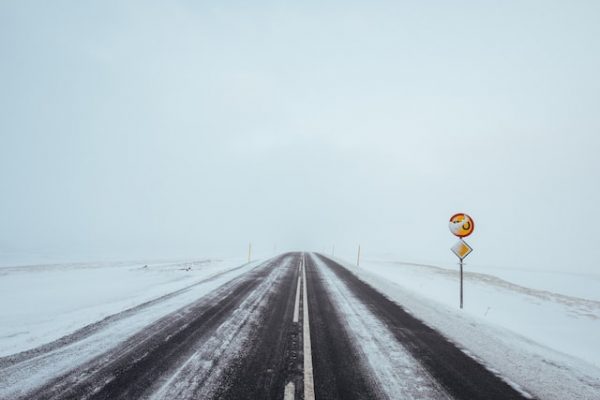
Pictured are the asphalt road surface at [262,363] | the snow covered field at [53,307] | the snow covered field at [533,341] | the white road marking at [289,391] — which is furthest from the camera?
the snow covered field at [53,307]

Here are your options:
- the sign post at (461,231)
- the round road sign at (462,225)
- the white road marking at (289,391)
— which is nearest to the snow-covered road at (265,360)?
the white road marking at (289,391)

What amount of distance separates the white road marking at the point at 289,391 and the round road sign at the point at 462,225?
8.08 m

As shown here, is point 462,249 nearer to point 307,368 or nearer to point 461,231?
point 461,231

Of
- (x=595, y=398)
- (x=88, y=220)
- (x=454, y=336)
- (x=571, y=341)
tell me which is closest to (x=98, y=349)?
(x=454, y=336)

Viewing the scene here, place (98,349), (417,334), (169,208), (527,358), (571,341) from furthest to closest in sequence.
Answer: (169,208) < (571,341) < (417,334) < (527,358) < (98,349)

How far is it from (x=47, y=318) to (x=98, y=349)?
3.80 meters

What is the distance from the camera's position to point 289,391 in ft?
10.0

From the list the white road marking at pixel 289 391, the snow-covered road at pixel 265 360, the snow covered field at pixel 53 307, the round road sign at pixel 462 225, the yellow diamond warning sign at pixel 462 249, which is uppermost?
the round road sign at pixel 462 225

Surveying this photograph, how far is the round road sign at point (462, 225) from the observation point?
923 cm

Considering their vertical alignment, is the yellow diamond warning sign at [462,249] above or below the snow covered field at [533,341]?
above

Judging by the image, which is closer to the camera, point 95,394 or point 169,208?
point 95,394

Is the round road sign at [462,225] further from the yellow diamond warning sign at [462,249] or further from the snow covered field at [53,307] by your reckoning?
the snow covered field at [53,307]

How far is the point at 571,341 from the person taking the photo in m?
6.40

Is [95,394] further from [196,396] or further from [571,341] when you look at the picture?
[571,341]
